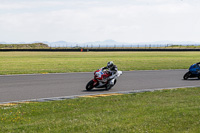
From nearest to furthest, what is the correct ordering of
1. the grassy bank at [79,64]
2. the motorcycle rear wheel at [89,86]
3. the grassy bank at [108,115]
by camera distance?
the grassy bank at [108,115]
the motorcycle rear wheel at [89,86]
the grassy bank at [79,64]

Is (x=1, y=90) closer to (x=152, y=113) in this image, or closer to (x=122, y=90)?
(x=122, y=90)

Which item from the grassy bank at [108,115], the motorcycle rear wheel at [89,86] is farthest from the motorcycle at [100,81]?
the grassy bank at [108,115]

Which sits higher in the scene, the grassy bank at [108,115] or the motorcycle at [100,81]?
the motorcycle at [100,81]

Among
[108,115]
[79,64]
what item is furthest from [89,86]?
[79,64]

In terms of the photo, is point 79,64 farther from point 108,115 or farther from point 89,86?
point 108,115

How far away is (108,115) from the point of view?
8.38 m

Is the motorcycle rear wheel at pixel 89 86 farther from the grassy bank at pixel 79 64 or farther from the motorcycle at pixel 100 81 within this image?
the grassy bank at pixel 79 64

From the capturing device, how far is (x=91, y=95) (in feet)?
40.3

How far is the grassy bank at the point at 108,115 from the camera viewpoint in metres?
7.17

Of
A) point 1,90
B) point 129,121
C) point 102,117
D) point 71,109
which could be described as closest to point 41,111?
point 71,109

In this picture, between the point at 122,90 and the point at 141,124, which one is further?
the point at 122,90

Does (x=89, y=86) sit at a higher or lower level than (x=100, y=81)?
lower

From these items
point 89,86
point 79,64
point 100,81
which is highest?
point 100,81

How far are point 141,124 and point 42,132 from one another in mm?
2323
